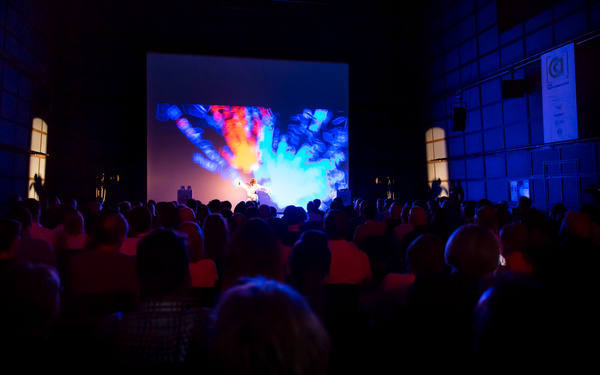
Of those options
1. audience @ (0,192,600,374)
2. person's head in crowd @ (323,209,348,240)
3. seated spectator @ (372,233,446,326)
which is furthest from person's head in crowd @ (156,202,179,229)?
seated spectator @ (372,233,446,326)

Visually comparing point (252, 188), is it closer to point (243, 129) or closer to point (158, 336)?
point (243, 129)

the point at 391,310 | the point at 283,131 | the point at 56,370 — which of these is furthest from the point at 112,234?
the point at 283,131

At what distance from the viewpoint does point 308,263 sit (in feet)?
7.70

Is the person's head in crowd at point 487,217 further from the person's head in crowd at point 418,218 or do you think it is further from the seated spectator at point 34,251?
the seated spectator at point 34,251

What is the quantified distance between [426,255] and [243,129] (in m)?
11.1

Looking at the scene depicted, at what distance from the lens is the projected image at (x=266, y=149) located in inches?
495

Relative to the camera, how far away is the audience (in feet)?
2.88

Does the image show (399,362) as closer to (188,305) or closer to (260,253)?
(260,253)

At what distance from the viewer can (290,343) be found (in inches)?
32.8

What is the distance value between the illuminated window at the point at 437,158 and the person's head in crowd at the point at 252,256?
457 inches

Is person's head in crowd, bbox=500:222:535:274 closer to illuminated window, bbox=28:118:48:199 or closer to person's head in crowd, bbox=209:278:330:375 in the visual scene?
person's head in crowd, bbox=209:278:330:375

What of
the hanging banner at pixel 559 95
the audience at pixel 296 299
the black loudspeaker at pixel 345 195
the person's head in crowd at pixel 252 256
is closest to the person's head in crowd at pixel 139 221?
the audience at pixel 296 299

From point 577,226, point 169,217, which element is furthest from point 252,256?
point 577,226

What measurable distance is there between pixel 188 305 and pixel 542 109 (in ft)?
31.7
